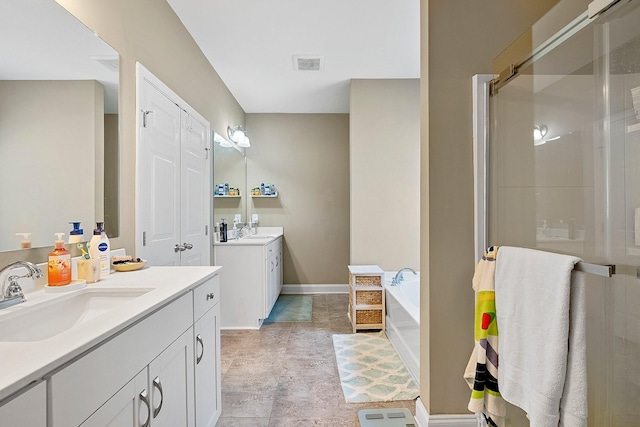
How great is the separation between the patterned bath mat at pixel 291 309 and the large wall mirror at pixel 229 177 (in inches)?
46.6

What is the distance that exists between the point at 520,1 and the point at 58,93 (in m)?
2.17

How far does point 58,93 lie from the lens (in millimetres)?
1340

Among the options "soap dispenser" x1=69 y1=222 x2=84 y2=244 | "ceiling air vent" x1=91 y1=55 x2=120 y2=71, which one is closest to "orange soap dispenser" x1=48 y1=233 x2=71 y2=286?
"soap dispenser" x1=69 y1=222 x2=84 y2=244

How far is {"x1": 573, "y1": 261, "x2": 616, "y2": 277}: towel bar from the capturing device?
38.4 inches

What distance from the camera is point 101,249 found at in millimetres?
1478

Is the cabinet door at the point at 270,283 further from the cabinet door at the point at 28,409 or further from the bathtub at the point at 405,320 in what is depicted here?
the cabinet door at the point at 28,409

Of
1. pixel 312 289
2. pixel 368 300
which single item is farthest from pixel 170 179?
pixel 312 289

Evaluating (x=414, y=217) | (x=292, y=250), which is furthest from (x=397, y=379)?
(x=292, y=250)

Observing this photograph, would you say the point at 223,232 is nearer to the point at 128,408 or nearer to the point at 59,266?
the point at 59,266

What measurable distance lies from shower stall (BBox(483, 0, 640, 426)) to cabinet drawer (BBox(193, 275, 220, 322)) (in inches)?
53.9

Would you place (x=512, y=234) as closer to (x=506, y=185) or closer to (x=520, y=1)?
(x=506, y=185)

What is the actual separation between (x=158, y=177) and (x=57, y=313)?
1.17m

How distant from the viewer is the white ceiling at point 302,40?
244 centimetres

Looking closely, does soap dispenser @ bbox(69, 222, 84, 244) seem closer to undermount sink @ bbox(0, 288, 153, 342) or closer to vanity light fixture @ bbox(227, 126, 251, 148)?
undermount sink @ bbox(0, 288, 153, 342)
